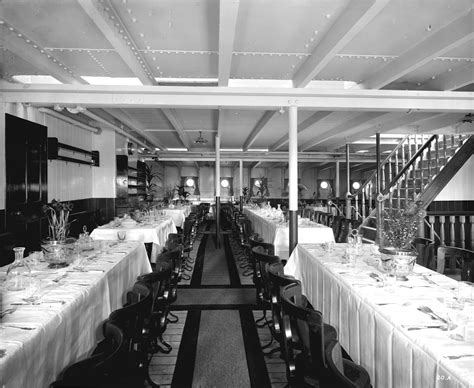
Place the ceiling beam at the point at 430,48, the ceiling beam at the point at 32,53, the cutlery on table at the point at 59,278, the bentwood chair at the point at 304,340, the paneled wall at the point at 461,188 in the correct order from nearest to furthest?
1. the bentwood chair at the point at 304,340
2. the cutlery on table at the point at 59,278
3. the ceiling beam at the point at 430,48
4. the ceiling beam at the point at 32,53
5. the paneled wall at the point at 461,188

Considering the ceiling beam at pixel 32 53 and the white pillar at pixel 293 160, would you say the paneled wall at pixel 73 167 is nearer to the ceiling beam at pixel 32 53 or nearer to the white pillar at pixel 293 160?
the ceiling beam at pixel 32 53

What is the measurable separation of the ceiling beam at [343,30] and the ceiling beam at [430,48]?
1107 millimetres

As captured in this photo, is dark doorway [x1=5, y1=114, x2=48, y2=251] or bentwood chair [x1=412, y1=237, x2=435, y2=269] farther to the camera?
dark doorway [x1=5, y1=114, x2=48, y2=251]

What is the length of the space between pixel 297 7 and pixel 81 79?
12.6ft

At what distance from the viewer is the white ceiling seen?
11.0 ft

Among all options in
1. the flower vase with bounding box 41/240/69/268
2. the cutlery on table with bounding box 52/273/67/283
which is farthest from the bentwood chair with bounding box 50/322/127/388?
the flower vase with bounding box 41/240/69/268

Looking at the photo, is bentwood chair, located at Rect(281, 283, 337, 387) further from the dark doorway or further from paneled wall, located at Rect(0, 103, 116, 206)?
paneled wall, located at Rect(0, 103, 116, 206)

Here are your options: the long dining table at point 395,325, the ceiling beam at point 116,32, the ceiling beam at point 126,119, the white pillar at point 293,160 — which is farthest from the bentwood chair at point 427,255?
the ceiling beam at point 126,119

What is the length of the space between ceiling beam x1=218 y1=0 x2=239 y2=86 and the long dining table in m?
2.56

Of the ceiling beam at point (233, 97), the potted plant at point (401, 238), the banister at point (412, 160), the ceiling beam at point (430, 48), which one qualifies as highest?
the ceiling beam at point (430, 48)

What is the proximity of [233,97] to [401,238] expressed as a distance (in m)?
3.77

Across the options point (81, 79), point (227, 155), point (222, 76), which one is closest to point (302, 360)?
point (222, 76)

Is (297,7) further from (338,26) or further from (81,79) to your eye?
(81,79)

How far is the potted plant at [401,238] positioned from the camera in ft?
8.07
